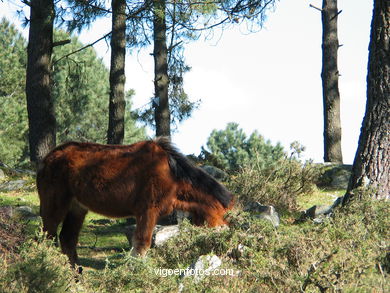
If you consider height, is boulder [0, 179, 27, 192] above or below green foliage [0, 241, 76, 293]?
above

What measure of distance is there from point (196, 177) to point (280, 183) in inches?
163

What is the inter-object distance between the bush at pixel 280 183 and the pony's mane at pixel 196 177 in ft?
9.97

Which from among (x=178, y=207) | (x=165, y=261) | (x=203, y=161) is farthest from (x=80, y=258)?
(x=203, y=161)

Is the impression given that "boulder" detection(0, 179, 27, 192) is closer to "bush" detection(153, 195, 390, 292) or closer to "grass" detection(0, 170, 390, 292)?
"grass" detection(0, 170, 390, 292)

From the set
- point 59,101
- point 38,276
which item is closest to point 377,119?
point 38,276

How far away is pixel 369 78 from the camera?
873 centimetres

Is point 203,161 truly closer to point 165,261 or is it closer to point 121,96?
point 121,96

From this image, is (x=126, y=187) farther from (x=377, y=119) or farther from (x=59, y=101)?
(x=59, y=101)

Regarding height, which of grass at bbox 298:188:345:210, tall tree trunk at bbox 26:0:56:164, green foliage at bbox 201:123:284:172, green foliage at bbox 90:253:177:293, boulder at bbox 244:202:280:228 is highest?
green foliage at bbox 201:123:284:172

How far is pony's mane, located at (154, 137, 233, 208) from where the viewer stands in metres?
7.94

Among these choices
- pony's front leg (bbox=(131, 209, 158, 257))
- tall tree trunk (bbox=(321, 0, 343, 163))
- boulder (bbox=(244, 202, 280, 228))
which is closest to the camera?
pony's front leg (bbox=(131, 209, 158, 257))

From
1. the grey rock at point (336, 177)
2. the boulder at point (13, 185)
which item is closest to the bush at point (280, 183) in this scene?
the grey rock at point (336, 177)

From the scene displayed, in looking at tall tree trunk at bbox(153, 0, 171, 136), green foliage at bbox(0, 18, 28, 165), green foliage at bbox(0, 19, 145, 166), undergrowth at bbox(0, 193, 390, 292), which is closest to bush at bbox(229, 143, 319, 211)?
tall tree trunk at bbox(153, 0, 171, 136)

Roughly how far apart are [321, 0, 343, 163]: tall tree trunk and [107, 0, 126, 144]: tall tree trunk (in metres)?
5.58
